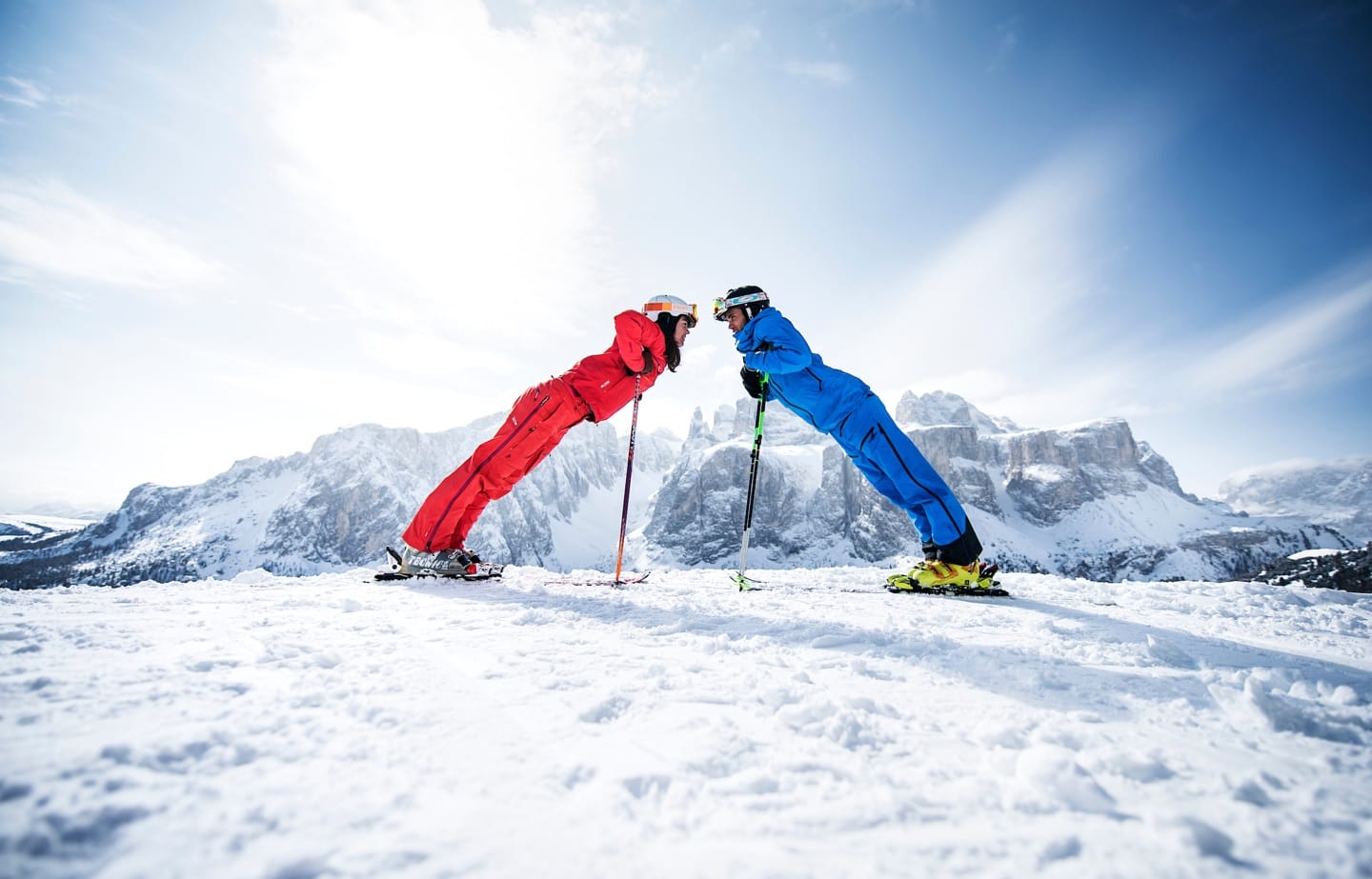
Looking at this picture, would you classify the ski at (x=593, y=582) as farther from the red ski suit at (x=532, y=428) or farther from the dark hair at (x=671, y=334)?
the dark hair at (x=671, y=334)

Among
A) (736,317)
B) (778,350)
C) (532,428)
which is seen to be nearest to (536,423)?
(532,428)

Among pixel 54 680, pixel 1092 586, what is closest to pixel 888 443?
pixel 1092 586

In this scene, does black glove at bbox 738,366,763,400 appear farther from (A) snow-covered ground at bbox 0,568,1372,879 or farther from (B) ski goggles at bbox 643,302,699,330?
(A) snow-covered ground at bbox 0,568,1372,879

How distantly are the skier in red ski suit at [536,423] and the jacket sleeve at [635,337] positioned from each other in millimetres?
10

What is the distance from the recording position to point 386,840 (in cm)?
105

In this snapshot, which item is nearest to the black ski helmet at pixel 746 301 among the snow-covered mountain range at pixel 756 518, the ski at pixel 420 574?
the ski at pixel 420 574

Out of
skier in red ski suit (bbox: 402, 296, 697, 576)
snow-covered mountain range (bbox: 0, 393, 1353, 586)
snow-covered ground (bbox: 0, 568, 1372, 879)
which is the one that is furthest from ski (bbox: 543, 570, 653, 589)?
snow-covered mountain range (bbox: 0, 393, 1353, 586)

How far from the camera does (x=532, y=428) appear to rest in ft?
18.6

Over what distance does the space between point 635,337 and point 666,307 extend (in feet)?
2.01

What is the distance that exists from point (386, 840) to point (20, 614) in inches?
129

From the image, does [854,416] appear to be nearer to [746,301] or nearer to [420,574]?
[746,301]

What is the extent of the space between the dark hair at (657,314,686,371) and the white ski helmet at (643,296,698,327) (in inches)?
1.7

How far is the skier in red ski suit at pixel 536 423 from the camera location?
17.9ft

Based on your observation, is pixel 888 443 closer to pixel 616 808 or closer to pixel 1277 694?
pixel 1277 694
